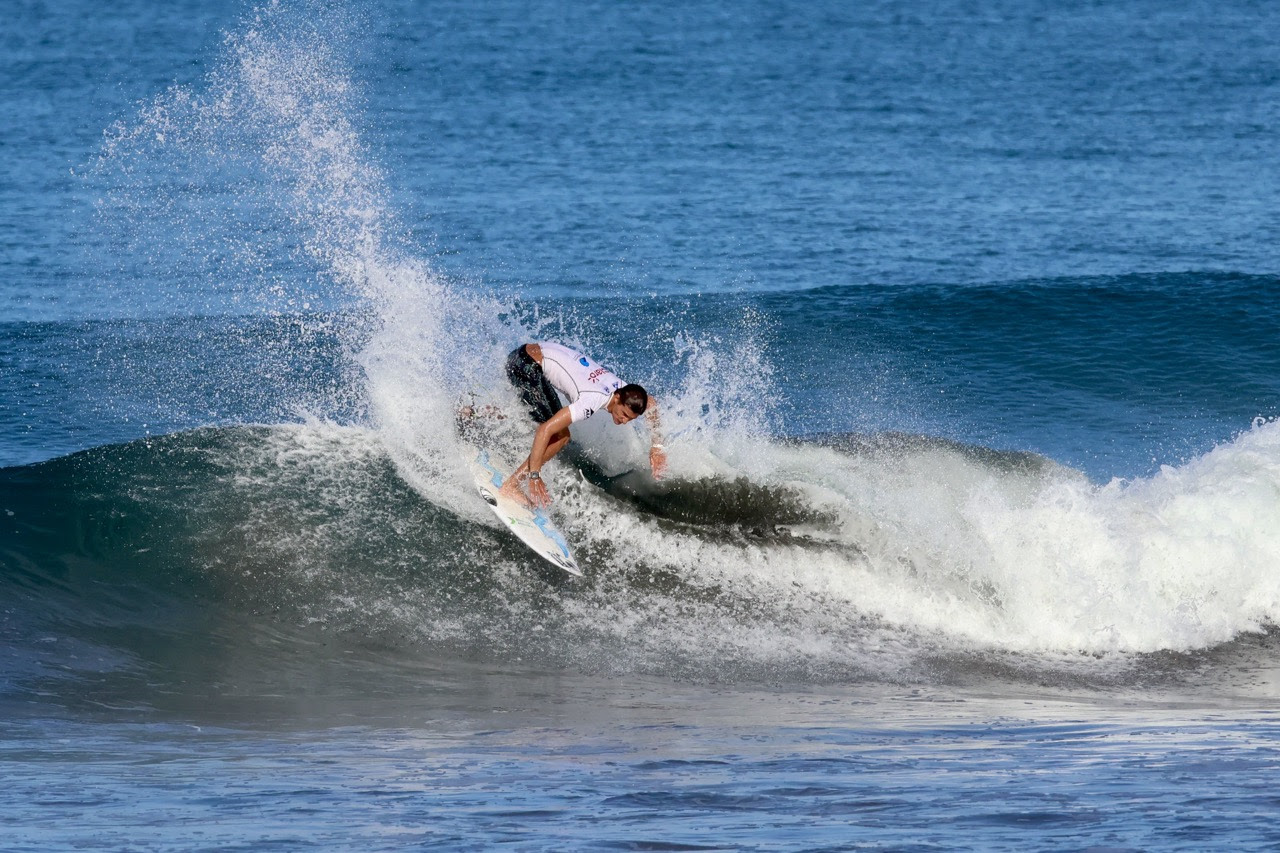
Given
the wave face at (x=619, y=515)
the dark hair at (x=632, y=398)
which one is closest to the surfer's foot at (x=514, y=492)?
the wave face at (x=619, y=515)

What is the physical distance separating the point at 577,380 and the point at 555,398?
0.43 m

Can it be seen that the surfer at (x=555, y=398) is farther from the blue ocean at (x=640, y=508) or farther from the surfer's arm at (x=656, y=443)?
the blue ocean at (x=640, y=508)

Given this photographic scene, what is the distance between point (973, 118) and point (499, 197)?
13.6 metres

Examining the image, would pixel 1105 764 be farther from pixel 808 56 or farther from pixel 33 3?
pixel 33 3

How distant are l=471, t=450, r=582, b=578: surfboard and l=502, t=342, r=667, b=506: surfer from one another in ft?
0.24

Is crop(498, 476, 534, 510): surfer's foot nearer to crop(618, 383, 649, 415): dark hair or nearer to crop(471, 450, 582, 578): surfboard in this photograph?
crop(471, 450, 582, 578): surfboard

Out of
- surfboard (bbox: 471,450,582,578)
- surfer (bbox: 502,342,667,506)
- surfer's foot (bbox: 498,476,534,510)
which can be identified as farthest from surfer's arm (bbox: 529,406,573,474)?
surfboard (bbox: 471,450,582,578)

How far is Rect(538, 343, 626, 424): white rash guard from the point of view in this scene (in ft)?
29.8

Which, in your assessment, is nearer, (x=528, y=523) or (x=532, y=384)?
(x=528, y=523)

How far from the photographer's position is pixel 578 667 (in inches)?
330

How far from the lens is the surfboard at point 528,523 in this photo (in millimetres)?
9172

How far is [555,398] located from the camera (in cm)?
960

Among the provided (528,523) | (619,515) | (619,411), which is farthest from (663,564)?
(619,411)

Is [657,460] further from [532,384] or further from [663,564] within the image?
[532,384]
